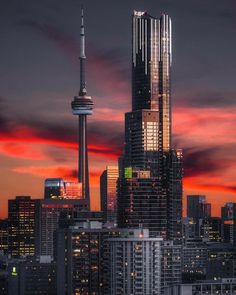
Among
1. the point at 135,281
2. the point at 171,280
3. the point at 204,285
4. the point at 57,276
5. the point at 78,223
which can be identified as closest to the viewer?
the point at 204,285

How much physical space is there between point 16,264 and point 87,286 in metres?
24.5

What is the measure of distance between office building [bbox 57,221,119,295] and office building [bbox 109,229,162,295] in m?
17.8

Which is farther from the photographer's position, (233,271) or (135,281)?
(233,271)

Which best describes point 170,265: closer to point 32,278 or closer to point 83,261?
→ point 83,261

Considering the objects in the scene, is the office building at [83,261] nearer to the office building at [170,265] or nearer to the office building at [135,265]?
the office building at [170,265]

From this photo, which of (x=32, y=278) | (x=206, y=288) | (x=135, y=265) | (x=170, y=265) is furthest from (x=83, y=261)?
(x=206, y=288)

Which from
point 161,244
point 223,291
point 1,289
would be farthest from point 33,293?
point 223,291

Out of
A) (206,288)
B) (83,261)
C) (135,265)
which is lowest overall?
(206,288)

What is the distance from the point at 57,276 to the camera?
18100cm

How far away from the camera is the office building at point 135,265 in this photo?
155m

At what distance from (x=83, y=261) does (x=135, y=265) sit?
80.3 feet

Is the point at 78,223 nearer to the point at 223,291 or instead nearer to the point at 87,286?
the point at 87,286

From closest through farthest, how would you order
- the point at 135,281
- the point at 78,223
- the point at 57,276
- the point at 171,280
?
the point at 135,281, the point at 171,280, the point at 57,276, the point at 78,223

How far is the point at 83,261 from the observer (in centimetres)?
17938
